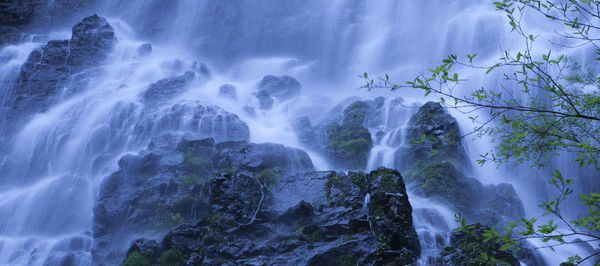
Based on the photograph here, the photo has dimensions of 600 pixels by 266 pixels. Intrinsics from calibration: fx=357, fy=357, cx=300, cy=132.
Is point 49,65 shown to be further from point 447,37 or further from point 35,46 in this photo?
point 447,37

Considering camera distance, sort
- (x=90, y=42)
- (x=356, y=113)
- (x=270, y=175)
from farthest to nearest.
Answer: (x=90, y=42) → (x=356, y=113) → (x=270, y=175)

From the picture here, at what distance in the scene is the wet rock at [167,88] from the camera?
24.0 m

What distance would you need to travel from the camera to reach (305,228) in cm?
1041

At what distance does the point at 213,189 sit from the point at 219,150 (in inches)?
206

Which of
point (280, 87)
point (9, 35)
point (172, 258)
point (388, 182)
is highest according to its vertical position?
point (9, 35)

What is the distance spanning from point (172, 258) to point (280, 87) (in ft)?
70.6

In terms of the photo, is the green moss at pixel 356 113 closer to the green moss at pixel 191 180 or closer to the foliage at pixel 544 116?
the green moss at pixel 191 180

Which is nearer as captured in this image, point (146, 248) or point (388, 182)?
point (388, 182)

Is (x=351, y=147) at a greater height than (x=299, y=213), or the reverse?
(x=351, y=147)

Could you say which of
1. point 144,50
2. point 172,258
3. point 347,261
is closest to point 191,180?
point 172,258

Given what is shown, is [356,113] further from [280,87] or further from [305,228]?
[305,228]

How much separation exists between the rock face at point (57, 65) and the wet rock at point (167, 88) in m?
5.45

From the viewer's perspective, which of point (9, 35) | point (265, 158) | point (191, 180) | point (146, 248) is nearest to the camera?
point (146, 248)

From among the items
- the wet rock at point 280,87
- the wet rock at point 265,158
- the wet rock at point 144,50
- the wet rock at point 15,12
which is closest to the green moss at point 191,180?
the wet rock at point 265,158
